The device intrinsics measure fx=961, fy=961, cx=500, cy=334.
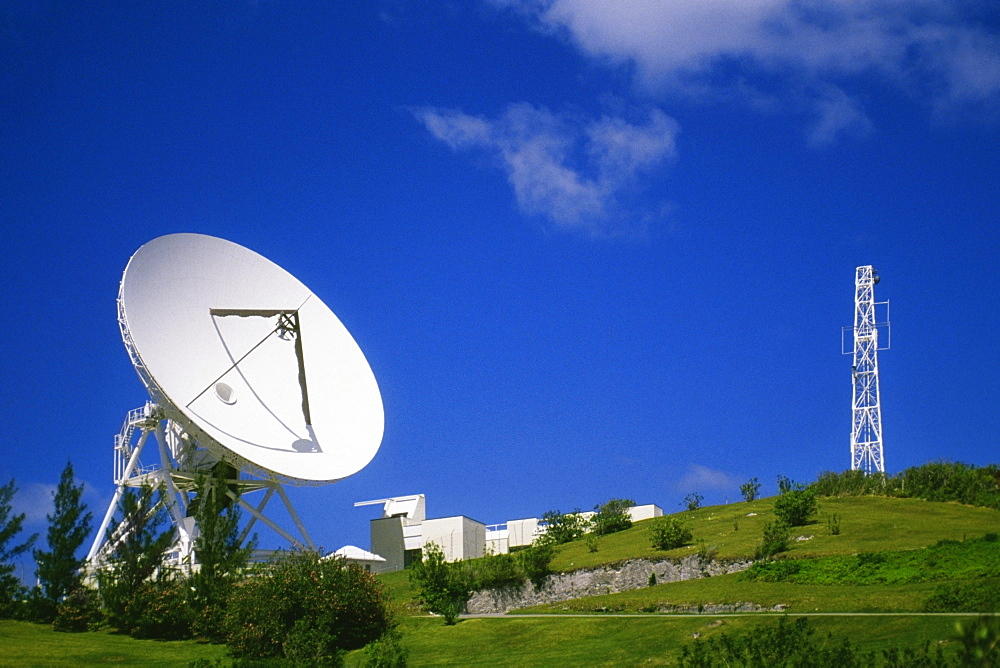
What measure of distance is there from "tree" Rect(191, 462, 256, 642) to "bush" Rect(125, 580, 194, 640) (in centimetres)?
49

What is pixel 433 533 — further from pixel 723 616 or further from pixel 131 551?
→ pixel 723 616

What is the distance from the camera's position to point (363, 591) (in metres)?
30.4

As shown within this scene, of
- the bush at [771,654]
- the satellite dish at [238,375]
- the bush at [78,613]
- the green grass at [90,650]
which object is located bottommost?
the green grass at [90,650]

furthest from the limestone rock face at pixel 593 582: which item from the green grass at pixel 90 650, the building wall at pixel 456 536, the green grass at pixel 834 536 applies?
the building wall at pixel 456 536

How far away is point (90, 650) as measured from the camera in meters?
28.5

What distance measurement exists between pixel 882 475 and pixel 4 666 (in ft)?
135

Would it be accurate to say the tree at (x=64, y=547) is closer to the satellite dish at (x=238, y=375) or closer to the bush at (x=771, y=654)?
the satellite dish at (x=238, y=375)

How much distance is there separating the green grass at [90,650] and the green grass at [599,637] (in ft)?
18.0

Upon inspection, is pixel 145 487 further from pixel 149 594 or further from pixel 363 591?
pixel 363 591

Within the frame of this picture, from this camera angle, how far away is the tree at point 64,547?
3516cm

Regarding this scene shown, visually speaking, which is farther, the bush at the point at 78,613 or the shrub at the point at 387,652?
the bush at the point at 78,613

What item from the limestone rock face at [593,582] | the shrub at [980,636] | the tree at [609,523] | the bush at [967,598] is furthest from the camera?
the tree at [609,523]

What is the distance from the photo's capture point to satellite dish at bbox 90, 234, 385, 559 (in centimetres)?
3719

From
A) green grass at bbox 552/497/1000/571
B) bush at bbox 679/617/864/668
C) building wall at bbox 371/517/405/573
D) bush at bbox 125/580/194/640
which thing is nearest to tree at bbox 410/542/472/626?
green grass at bbox 552/497/1000/571
